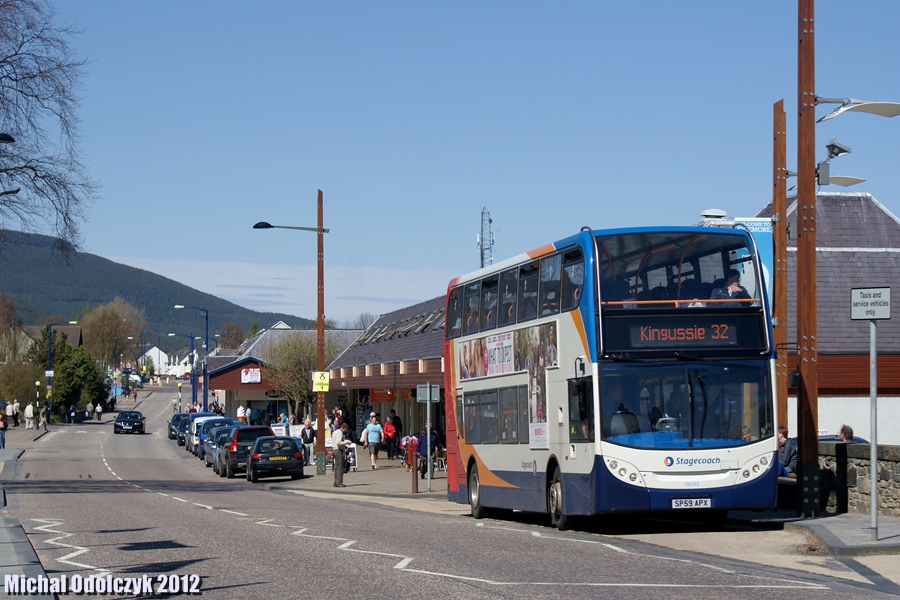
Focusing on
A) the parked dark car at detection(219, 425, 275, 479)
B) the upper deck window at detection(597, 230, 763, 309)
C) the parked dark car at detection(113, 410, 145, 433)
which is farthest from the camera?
the parked dark car at detection(113, 410, 145, 433)

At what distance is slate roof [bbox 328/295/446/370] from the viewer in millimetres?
42844

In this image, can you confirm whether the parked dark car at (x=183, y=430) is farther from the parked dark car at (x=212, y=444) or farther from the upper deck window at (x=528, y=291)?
the upper deck window at (x=528, y=291)

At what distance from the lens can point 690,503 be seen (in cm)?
1633

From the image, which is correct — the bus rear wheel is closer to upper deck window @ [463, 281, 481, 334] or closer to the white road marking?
upper deck window @ [463, 281, 481, 334]

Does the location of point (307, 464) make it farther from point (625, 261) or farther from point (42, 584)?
point (42, 584)

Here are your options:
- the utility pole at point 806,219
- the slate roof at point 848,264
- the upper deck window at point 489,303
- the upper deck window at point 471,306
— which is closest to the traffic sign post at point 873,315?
the utility pole at point 806,219

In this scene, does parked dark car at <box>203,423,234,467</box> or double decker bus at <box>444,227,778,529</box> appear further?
parked dark car at <box>203,423,234,467</box>

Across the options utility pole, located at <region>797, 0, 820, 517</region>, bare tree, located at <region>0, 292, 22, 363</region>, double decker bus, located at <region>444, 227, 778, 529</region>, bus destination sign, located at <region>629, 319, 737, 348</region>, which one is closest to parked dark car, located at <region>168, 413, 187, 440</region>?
bare tree, located at <region>0, 292, 22, 363</region>

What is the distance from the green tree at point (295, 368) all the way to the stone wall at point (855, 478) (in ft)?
193

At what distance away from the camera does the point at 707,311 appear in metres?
16.7

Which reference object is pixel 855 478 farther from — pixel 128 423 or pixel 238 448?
pixel 128 423

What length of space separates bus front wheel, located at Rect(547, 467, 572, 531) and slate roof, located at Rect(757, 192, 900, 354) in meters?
19.2

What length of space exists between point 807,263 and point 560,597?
9676 mm

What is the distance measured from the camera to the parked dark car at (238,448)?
131 ft
